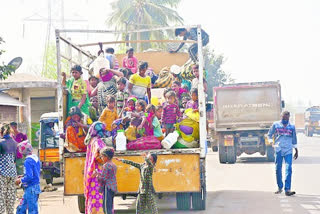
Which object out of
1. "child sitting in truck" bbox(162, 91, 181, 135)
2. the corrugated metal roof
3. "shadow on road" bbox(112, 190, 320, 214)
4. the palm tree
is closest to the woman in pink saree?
"child sitting in truck" bbox(162, 91, 181, 135)

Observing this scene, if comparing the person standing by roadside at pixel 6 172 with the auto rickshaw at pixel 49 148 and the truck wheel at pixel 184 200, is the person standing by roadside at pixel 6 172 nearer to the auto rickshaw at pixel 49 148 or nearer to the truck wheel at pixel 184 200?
the truck wheel at pixel 184 200

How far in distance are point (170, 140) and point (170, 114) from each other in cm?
86

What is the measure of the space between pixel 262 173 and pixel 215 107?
5.11 m

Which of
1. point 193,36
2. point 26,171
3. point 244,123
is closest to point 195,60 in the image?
point 193,36

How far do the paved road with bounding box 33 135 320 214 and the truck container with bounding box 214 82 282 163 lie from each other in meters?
3.01

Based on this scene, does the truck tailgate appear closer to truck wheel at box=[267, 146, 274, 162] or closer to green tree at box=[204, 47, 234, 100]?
truck wheel at box=[267, 146, 274, 162]

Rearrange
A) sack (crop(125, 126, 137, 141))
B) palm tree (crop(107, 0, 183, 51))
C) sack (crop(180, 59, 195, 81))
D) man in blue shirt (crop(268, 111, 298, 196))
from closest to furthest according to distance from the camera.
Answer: sack (crop(125, 126, 137, 141))
man in blue shirt (crop(268, 111, 298, 196))
sack (crop(180, 59, 195, 81))
palm tree (crop(107, 0, 183, 51))

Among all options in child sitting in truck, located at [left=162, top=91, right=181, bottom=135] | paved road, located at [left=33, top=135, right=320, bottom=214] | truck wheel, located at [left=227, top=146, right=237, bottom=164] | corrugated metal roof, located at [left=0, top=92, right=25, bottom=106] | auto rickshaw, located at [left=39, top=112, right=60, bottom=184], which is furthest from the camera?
corrugated metal roof, located at [left=0, top=92, right=25, bottom=106]

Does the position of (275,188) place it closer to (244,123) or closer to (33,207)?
(33,207)

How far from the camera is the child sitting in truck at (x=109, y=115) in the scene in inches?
393

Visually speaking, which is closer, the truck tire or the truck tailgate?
the truck tailgate

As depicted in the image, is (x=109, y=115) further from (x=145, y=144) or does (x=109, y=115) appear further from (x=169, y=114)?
(x=169, y=114)

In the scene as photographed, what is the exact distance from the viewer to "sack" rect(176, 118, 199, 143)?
392 inches

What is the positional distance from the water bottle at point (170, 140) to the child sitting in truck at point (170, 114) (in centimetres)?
59
